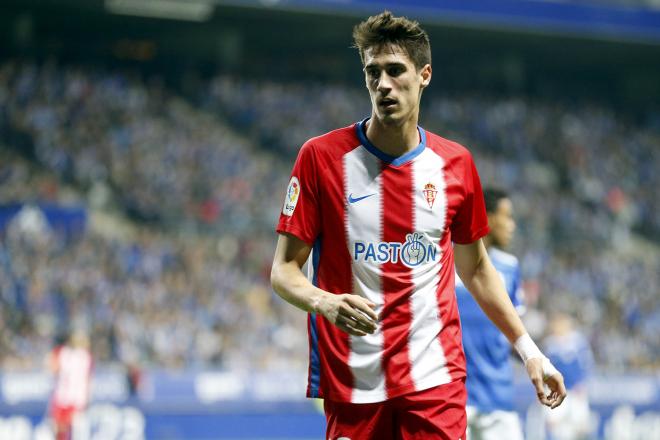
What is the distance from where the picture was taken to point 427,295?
421 cm

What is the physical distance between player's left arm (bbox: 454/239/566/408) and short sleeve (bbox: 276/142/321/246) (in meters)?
0.66

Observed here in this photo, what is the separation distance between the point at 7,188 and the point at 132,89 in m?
5.83

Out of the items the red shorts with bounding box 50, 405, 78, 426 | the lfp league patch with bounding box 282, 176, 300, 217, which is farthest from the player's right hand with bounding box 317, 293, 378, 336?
the red shorts with bounding box 50, 405, 78, 426

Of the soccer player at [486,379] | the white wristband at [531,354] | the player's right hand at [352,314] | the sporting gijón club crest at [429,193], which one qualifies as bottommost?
the soccer player at [486,379]

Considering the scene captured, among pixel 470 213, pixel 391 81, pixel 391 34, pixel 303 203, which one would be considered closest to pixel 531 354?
pixel 470 213

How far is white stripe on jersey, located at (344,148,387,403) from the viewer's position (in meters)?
4.10

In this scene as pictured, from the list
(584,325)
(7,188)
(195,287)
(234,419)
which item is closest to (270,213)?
(195,287)

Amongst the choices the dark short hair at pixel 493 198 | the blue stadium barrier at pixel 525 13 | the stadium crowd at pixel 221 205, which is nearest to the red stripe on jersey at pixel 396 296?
the dark short hair at pixel 493 198

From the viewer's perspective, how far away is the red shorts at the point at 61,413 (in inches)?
544

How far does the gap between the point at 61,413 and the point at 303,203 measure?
1051 centimetres

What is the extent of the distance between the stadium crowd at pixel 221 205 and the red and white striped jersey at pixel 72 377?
168 cm

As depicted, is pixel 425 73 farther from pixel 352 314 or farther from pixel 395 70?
pixel 352 314

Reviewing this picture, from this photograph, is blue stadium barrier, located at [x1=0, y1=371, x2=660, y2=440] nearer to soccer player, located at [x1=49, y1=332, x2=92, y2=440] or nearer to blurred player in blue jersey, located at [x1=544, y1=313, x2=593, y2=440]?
soccer player, located at [x1=49, y1=332, x2=92, y2=440]

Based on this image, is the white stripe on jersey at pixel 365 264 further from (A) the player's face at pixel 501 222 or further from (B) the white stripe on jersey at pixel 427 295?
(A) the player's face at pixel 501 222
